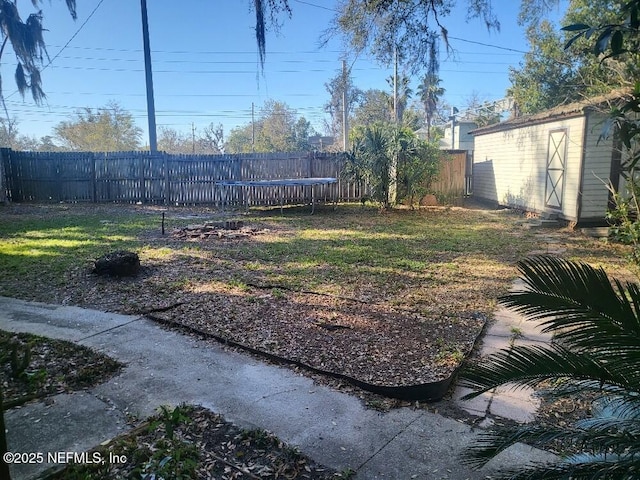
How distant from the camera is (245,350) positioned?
340 centimetres

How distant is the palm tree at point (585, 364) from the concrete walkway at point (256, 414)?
81 centimetres

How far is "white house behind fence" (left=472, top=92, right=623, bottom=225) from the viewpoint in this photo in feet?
29.0

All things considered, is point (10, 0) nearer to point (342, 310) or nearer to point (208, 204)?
point (342, 310)

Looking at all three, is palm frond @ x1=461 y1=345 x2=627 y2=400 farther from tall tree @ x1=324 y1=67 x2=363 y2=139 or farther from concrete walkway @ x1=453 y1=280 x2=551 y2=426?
tall tree @ x1=324 y1=67 x2=363 y2=139

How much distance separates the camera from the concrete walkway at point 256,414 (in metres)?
2.13

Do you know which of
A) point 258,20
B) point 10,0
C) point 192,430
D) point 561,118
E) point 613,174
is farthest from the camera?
point 561,118

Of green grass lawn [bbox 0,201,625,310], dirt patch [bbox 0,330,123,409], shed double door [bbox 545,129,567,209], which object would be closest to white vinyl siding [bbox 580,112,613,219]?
shed double door [bbox 545,129,567,209]

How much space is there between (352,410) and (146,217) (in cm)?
1001

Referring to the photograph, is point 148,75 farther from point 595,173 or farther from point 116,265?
point 595,173

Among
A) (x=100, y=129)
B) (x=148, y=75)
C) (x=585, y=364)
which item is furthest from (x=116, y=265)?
(x=100, y=129)

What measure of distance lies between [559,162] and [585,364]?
1013cm

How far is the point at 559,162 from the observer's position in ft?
32.8

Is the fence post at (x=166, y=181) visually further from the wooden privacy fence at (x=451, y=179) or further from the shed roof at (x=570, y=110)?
the shed roof at (x=570, y=110)

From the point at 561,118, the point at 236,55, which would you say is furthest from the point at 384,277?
the point at 236,55
